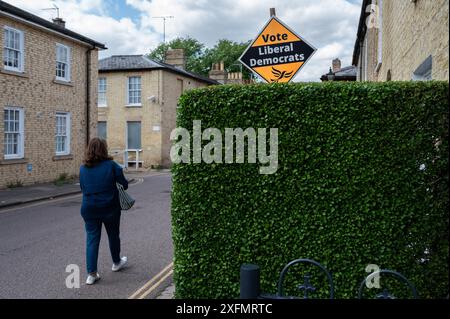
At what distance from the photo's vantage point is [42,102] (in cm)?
1872

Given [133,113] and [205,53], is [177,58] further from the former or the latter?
[205,53]

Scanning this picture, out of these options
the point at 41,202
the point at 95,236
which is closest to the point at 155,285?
the point at 95,236

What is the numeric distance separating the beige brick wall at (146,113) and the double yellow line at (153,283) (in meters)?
23.3

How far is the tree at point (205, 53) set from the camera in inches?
2655

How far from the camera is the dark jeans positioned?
592 cm

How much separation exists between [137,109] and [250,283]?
27525 millimetres

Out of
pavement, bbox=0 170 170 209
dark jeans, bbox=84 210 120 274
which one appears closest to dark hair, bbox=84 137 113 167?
dark jeans, bbox=84 210 120 274

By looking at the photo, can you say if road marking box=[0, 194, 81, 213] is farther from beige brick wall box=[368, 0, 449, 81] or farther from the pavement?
beige brick wall box=[368, 0, 449, 81]

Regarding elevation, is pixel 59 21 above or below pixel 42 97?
above

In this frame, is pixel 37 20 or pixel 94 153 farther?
pixel 37 20

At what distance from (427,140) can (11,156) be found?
16.1 m

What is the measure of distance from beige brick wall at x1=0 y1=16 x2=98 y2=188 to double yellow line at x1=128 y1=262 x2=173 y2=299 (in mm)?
11969

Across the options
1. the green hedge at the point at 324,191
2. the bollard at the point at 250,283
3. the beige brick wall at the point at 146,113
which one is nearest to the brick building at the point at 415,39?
the green hedge at the point at 324,191

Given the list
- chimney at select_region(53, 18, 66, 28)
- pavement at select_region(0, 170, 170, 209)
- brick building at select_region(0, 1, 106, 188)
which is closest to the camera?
pavement at select_region(0, 170, 170, 209)
